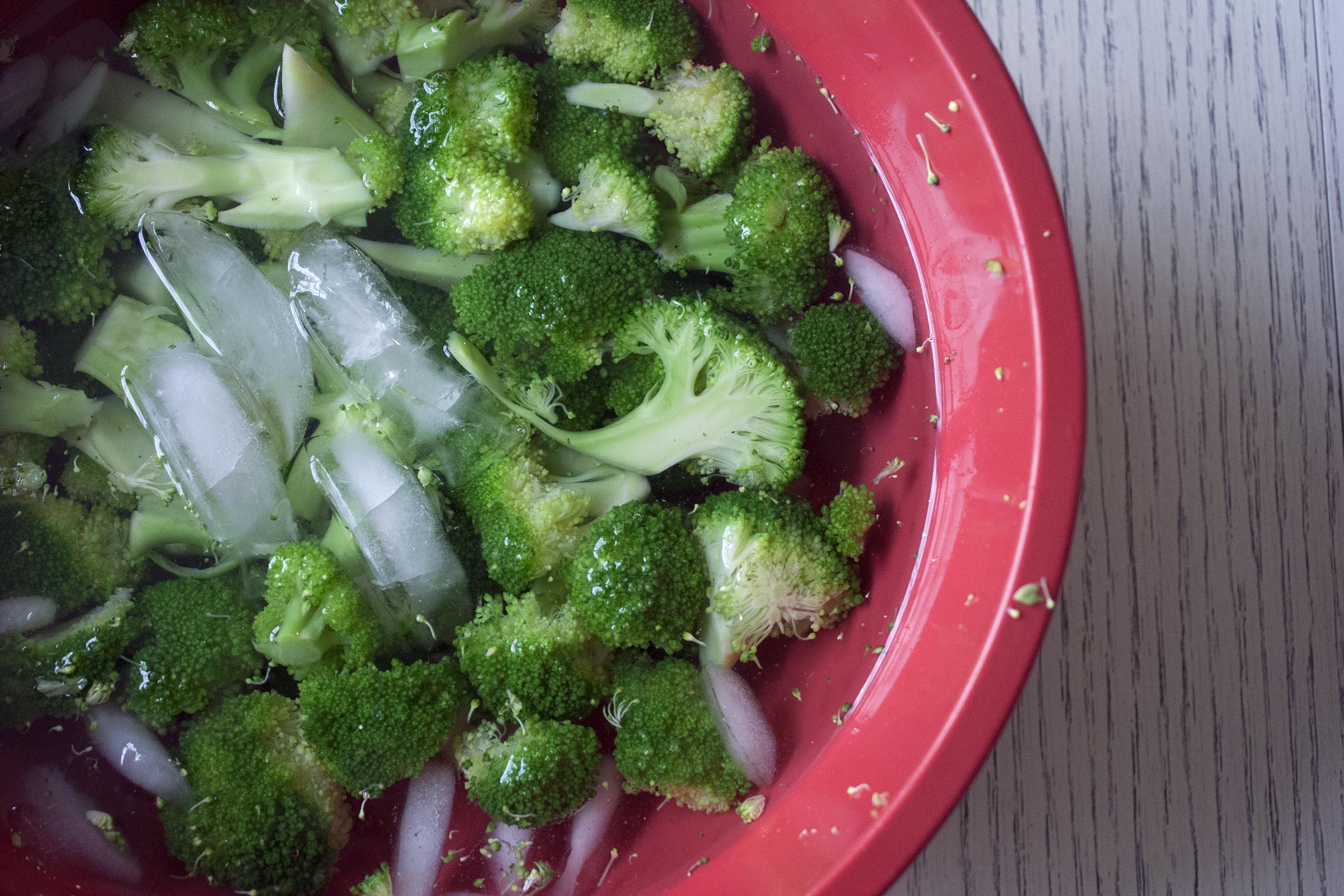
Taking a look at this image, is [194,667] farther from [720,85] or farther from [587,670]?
[720,85]

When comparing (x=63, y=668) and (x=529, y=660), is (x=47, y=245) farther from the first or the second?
(x=529, y=660)

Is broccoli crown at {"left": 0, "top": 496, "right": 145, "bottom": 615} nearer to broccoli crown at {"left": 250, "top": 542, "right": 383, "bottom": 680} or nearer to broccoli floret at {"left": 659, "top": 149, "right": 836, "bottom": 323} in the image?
broccoli crown at {"left": 250, "top": 542, "right": 383, "bottom": 680}

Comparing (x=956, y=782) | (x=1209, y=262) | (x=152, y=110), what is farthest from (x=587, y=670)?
(x=1209, y=262)

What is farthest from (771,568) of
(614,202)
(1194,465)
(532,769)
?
(1194,465)

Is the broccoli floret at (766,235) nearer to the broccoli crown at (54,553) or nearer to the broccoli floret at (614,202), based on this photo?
the broccoli floret at (614,202)

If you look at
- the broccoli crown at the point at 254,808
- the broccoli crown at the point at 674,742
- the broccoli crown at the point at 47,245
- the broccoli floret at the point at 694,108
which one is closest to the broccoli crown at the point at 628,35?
the broccoli floret at the point at 694,108

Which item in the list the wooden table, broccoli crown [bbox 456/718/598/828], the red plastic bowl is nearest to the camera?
the red plastic bowl

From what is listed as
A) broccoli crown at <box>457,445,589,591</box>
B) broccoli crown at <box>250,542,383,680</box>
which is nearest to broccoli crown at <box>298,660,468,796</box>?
broccoli crown at <box>250,542,383,680</box>
